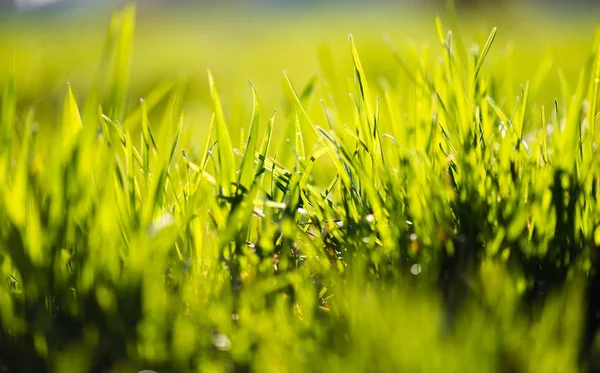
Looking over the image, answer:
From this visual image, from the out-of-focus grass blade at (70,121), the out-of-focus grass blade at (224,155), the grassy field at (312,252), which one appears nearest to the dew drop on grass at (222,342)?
the grassy field at (312,252)

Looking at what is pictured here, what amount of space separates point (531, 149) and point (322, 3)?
19.2m

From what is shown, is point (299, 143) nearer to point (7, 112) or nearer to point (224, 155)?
point (224, 155)

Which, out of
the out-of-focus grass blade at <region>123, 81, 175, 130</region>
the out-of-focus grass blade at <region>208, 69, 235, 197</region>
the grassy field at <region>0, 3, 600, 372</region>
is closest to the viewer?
the grassy field at <region>0, 3, 600, 372</region>

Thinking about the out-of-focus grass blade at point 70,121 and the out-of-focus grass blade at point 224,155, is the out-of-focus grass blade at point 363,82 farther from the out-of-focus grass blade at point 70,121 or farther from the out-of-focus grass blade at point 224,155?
the out-of-focus grass blade at point 70,121

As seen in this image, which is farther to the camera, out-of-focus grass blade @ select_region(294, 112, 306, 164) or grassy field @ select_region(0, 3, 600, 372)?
out-of-focus grass blade @ select_region(294, 112, 306, 164)

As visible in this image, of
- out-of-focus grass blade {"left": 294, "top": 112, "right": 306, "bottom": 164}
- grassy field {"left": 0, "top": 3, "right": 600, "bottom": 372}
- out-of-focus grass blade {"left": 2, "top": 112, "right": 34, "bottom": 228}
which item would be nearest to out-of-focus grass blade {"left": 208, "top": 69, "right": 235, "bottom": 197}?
grassy field {"left": 0, "top": 3, "right": 600, "bottom": 372}

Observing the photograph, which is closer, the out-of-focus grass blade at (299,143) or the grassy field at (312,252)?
the grassy field at (312,252)

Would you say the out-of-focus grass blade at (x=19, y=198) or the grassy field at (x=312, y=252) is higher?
the out-of-focus grass blade at (x=19, y=198)

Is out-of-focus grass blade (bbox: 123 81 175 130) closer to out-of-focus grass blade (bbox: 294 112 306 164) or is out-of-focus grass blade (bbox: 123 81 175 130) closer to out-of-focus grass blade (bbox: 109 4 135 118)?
out-of-focus grass blade (bbox: 109 4 135 118)

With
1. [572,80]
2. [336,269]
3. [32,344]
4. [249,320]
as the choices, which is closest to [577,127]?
[336,269]

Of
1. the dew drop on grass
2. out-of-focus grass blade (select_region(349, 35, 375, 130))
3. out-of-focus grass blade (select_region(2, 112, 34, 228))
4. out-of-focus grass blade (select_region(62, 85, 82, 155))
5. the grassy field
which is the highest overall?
out-of-focus grass blade (select_region(349, 35, 375, 130))

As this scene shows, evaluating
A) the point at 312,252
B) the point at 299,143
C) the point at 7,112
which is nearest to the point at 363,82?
the point at 299,143

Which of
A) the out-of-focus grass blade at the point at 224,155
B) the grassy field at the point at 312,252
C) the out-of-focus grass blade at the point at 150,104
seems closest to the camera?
the grassy field at the point at 312,252

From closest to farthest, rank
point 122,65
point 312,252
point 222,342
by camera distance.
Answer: point 222,342 → point 312,252 → point 122,65
